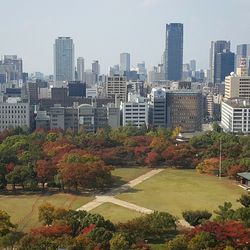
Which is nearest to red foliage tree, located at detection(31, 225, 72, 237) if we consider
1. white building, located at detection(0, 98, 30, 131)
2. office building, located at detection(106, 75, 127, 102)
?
white building, located at detection(0, 98, 30, 131)

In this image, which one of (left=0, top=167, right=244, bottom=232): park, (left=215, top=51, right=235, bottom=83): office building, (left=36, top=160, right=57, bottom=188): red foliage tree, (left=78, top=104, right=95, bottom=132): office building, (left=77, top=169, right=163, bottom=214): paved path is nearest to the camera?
(left=0, top=167, right=244, bottom=232): park

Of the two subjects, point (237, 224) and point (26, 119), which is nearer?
point (237, 224)

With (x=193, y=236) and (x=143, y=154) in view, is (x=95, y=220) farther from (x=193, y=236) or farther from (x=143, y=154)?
(x=143, y=154)

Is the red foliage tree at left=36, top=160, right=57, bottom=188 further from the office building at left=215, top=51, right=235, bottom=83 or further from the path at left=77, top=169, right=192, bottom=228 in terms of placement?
the office building at left=215, top=51, right=235, bottom=83

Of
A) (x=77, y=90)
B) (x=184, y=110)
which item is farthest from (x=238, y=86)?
(x=77, y=90)

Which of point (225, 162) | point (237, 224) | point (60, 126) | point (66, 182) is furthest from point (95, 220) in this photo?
point (60, 126)

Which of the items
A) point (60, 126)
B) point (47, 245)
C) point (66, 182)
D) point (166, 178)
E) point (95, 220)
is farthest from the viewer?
point (60, 126)

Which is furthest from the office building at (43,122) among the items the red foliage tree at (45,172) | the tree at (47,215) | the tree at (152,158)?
the tree at (47,215)
